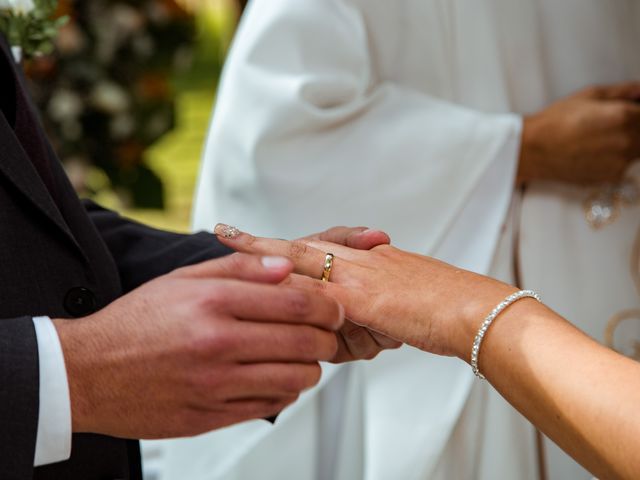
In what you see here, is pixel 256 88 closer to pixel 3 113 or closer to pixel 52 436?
pixel 3 113

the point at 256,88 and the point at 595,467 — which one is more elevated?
the point at 256,88

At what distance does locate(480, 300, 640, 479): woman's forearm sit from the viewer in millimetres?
1208

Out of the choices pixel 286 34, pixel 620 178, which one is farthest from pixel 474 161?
pixel 286 34

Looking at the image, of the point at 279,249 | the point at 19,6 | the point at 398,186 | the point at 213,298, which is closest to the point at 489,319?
the point at 279,249

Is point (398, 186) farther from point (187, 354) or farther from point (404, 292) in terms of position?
point (187, 354)

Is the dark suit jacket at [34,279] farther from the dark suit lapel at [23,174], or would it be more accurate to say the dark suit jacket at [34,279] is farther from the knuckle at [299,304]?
the knuckle at [299,304]

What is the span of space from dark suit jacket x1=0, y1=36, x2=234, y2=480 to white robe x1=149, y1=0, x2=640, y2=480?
642 millimetres

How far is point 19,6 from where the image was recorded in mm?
1678

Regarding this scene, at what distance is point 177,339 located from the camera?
1.09 metres

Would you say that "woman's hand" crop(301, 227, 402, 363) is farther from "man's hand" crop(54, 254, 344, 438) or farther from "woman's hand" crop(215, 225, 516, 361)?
"man's hand" crop(54, 254, 344, 438)

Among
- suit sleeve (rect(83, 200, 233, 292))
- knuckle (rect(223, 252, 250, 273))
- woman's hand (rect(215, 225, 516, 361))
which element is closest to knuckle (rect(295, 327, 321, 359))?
knuckle (rect(223, 252, 250, 273))

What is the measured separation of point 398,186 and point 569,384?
0.84 metres

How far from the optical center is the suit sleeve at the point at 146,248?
1.59 meters

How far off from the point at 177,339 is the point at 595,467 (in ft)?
1.76
